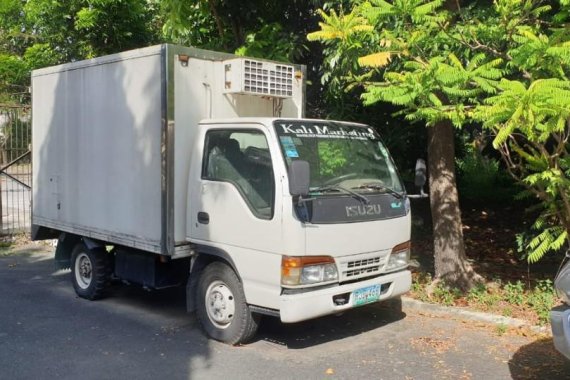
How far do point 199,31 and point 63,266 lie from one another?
4.37 meters

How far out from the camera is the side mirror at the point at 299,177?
5094mm

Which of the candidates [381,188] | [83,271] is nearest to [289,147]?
[381,188]

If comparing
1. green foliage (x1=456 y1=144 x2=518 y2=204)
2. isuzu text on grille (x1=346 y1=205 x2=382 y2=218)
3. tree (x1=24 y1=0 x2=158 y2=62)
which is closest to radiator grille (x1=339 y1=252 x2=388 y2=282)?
isuzu text on grille (x1=346 y1=205 x2=382 y2=218)

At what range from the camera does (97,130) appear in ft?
23.2

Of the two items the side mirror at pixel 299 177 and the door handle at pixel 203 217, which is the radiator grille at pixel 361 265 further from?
the door handle at pixel 203 217

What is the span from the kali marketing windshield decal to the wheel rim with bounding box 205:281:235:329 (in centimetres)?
166

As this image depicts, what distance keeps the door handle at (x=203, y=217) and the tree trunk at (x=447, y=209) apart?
10.1ft

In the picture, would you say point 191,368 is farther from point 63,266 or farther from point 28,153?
point 28,153

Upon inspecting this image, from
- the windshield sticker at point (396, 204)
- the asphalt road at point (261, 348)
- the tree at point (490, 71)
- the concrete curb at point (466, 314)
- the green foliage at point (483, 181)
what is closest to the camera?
the tree at point (490, 71)

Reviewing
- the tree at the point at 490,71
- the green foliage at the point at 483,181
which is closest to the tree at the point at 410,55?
the tree at the point at 490,71

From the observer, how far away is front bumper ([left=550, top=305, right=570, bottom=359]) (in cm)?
390

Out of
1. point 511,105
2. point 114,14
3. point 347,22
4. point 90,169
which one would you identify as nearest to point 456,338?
point 511,105

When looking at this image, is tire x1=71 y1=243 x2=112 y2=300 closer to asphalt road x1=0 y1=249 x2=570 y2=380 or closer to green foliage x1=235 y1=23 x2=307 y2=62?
asphalt road x1=0 y1=249 x2=570 y2=380

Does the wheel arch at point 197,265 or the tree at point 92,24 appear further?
the tree at point 92,24
